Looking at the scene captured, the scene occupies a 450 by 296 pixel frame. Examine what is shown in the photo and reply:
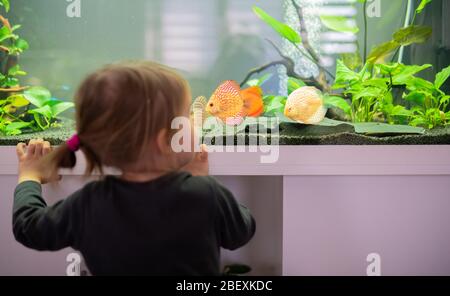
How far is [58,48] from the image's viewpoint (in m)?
1.96

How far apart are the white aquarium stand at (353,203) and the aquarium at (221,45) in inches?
12.4

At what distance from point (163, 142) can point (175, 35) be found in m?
1.15

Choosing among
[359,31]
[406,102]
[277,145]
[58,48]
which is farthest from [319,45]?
[58,48]

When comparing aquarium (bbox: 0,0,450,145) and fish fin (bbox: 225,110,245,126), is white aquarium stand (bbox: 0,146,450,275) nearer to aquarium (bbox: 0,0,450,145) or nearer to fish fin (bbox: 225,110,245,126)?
fish fin (bbox: 225,110,245,126)

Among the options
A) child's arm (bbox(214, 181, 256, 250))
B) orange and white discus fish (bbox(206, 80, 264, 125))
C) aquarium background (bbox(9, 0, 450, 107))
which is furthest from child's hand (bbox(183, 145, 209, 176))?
aquarium background (bbox(9, 0, 450, 107))

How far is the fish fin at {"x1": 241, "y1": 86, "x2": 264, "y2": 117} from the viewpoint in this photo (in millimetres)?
1684

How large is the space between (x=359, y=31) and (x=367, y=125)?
53 centimetres

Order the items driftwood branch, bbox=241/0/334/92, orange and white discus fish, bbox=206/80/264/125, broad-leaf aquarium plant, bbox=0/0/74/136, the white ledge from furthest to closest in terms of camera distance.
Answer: driftwood branch, bbox=241/0/334/92 → broad-leaf aquarium plant, bbox=0/0/74/136 → orange and white discus fish, bbox=206/80/264/125 → the white ledge

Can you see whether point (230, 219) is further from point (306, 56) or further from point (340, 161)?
point (306, 56)

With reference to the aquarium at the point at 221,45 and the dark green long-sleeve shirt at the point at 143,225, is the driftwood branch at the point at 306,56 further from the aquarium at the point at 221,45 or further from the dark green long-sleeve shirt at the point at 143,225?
the dark green long-sleeve shirt at the point at 143,225

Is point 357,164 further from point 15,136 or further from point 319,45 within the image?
point 15,136

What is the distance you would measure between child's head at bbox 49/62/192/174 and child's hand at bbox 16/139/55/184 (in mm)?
195

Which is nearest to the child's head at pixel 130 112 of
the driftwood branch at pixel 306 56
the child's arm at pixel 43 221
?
the child's arm at pixel 43 221

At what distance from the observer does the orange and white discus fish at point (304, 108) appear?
1569 mm
